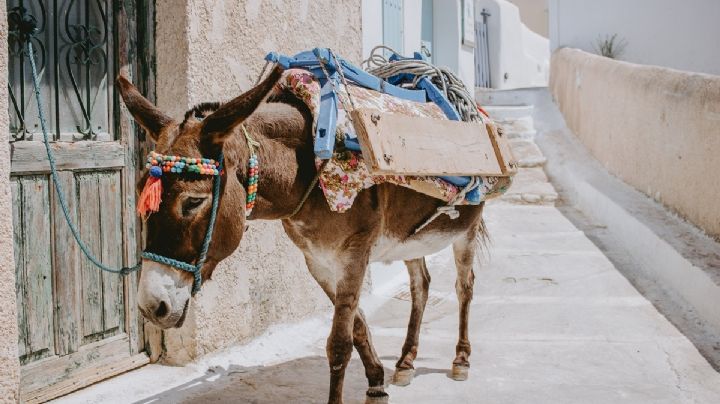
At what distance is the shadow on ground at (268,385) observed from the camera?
12.0 ft

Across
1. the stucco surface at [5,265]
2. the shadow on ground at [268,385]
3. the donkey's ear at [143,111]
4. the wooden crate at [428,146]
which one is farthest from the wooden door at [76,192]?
the wooden crate at [428,146]

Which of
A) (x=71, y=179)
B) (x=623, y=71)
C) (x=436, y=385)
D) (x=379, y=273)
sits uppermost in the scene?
(x=623, y=71)

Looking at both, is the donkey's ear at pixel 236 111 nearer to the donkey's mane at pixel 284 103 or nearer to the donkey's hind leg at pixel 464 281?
the donkey's mane at pixel 284 103

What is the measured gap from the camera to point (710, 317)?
480cm

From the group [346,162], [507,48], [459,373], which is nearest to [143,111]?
[346,162]

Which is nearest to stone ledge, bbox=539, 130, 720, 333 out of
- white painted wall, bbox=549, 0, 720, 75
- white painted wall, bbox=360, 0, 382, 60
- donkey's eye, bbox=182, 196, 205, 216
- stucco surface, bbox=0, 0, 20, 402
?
white painted wall, bbox=360, 0, 382, 60

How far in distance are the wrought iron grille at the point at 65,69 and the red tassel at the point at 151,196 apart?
4.16ft

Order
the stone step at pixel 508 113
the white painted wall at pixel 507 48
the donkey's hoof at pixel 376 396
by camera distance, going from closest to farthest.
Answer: the donkey's hoof at pixel 376 396 → the stone step at pixel 508 113 → the white painted wall at pixel 507 48

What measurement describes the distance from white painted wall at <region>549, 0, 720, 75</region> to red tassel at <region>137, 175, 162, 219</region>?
1535cm

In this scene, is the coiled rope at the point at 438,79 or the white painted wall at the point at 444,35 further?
Result: the white painted wall at the point at 444,35

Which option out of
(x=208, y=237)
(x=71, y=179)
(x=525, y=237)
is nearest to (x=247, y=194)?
(x=208, y=237)

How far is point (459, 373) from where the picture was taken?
407 cm

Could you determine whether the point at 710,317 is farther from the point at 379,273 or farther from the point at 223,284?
the point at 223,284

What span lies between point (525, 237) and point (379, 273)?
2462mm
